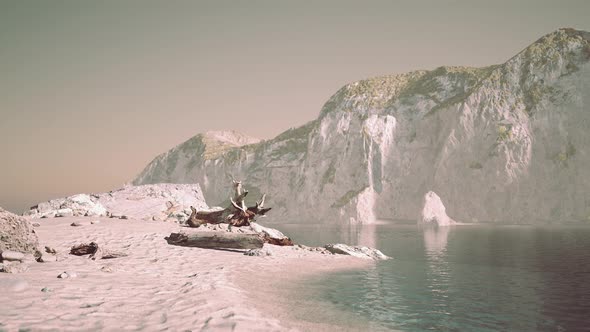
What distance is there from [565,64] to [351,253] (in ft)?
273

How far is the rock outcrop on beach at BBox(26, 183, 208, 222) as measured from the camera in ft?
79.9

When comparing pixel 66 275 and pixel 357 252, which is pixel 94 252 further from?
pixel 357 252

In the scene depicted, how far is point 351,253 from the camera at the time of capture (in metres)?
22.7

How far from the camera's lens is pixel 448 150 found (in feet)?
292

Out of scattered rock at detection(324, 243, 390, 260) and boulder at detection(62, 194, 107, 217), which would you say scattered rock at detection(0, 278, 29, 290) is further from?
scattered rock at detection(324, 243, 390, 260)

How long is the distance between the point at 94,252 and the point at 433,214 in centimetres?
7131

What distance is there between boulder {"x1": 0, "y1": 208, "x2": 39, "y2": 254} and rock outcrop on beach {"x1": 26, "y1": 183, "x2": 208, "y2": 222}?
11.9 metres

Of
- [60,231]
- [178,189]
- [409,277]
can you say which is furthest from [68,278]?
[178,189]

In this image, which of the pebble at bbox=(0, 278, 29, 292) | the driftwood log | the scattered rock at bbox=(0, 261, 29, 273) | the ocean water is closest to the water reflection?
the ocean water

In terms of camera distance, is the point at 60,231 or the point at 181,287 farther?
the point at 60,231

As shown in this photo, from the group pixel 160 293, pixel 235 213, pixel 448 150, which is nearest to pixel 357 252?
pixel 235 213

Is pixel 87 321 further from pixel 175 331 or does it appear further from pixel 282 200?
pixel 282 200

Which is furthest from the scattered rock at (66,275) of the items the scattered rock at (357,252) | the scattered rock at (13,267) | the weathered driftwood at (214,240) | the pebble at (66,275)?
the scattered rock at (357,252)

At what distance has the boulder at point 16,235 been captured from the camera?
11.3 m
